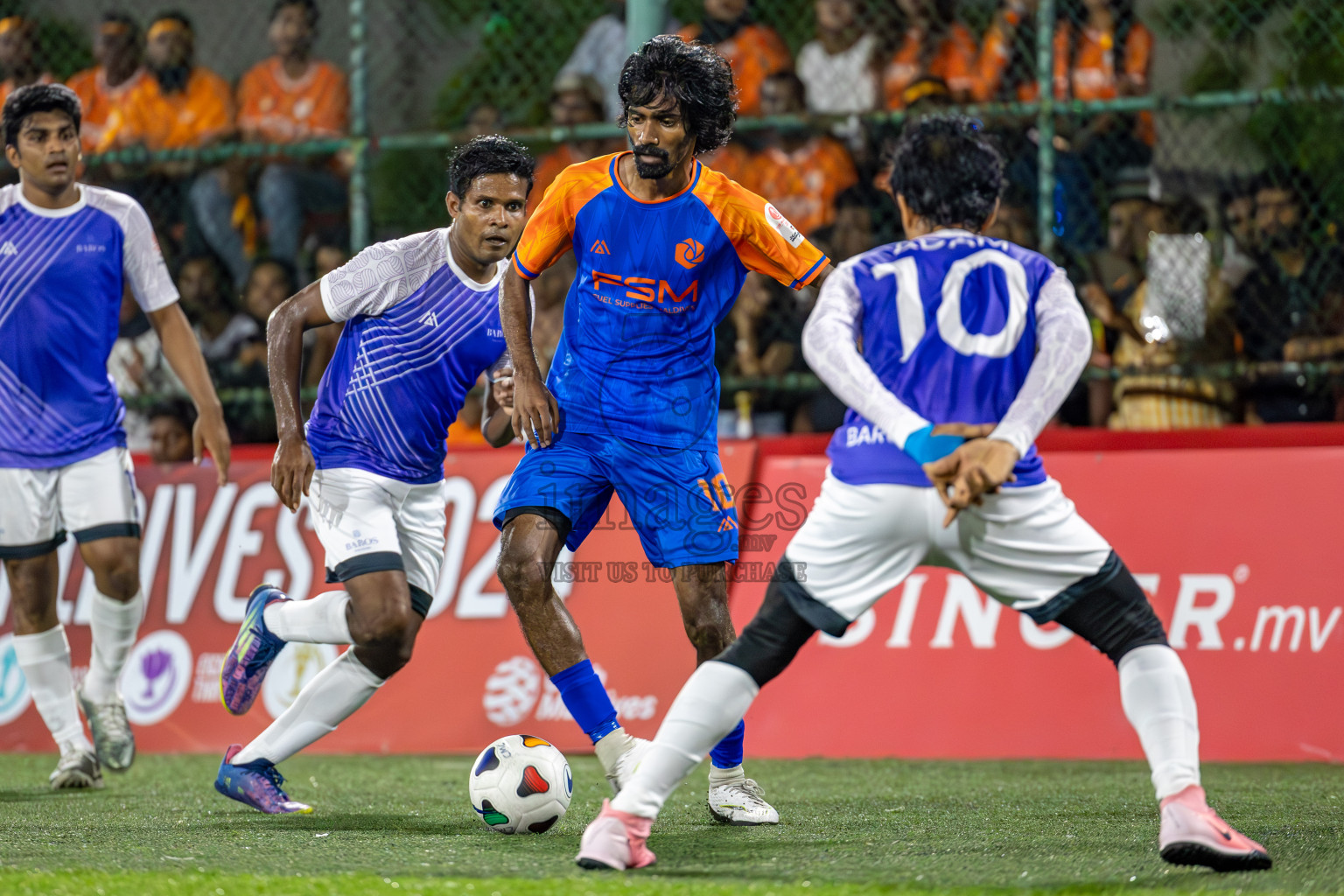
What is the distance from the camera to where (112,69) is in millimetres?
8945

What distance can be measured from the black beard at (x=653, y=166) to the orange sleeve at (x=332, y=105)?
14.6 ft

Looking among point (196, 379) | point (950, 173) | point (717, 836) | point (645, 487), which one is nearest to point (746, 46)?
point (196, 379)

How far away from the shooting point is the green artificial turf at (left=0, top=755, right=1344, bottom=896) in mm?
3291

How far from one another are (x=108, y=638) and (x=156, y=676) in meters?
1.65

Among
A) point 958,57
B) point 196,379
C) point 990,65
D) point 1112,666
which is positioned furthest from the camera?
point 958,57

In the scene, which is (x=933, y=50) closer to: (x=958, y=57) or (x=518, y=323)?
(x=958, y=57)

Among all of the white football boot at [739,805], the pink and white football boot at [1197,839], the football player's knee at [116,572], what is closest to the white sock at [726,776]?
the white football boot at [739,805]

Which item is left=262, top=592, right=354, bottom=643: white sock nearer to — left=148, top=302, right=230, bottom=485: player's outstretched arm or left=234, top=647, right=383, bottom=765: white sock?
left=234, top=647, right=383, bottom=765: white sock

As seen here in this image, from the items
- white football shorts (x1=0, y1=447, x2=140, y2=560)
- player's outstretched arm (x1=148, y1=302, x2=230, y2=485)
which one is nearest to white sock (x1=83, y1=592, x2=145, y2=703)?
white football shorts (x1=0, y1=447, x2=140, y2=560)

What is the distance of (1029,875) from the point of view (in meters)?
3.37

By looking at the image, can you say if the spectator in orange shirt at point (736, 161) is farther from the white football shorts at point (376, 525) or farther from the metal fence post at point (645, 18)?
the white football shorts at point (376, 525)

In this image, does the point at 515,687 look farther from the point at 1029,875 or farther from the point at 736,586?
the point at 1029,875

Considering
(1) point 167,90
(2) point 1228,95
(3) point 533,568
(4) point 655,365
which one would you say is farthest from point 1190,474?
(1) point 167,90

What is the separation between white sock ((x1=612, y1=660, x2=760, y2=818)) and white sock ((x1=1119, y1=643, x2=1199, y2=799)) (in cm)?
84
